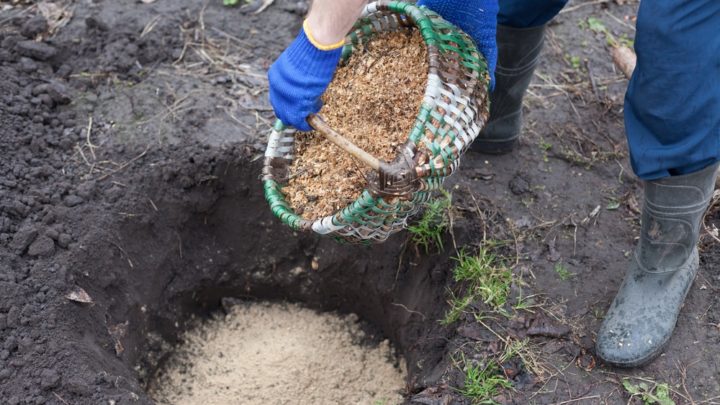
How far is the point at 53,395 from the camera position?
2.38m

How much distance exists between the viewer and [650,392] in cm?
238

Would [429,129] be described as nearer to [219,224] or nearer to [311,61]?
[311,61]

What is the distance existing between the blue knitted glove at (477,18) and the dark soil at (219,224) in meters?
0.75

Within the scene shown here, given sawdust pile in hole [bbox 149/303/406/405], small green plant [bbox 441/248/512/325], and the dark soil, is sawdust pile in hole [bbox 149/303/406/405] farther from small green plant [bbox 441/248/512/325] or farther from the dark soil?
small green plant [bbox 441/248/512/325]

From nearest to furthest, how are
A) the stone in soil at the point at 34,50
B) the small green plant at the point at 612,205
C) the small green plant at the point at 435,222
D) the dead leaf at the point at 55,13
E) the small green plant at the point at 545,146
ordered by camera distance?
the small green plant at the point at 435,222 → the small green plant at the point at 612,205 → the small green plant at the point at 545,146 → the stone in soil at the point at 34,50 → the dead leaf at the point at 55,13

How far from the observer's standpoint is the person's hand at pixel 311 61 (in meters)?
1.93

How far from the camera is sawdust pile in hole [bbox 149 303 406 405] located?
299 centimetres

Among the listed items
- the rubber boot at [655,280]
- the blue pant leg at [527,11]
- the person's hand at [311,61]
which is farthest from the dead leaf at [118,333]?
the blue pant leg at [527,11]

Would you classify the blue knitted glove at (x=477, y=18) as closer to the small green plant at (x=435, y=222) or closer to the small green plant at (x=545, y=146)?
the small green plant at (x=435, y=222)

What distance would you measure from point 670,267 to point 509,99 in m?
0.95

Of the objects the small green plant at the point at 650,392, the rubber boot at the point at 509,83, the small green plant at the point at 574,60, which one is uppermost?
A: the rubber boot at the point at 509,83

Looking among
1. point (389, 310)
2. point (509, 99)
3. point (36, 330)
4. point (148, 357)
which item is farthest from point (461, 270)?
point (36, 330)

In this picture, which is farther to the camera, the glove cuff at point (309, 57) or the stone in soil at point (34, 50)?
the stone in soil at point (34, 50)

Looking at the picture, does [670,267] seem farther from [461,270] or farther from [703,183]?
[461,270]
